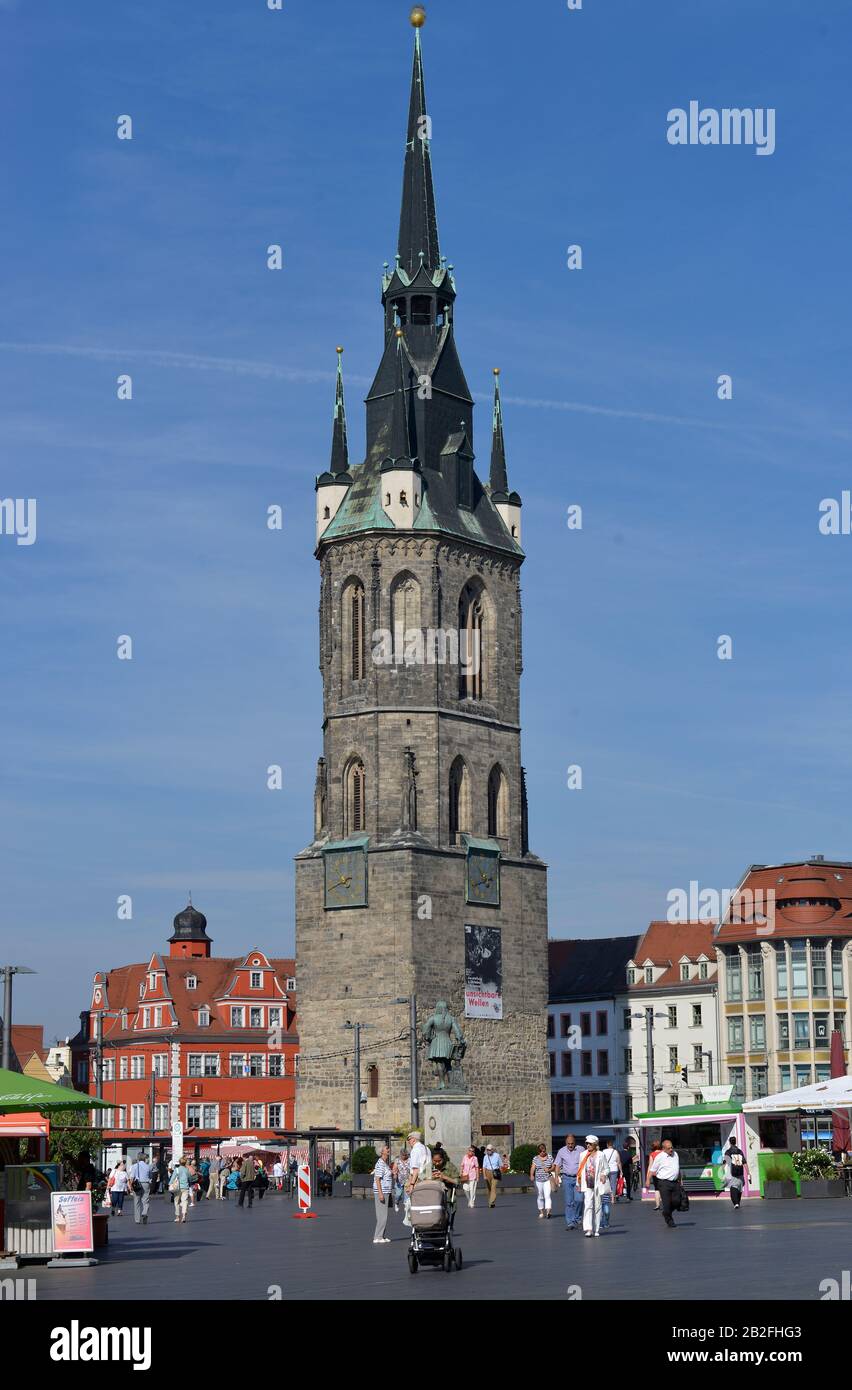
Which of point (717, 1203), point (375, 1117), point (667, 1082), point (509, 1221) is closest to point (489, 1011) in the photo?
point (375, 1117)

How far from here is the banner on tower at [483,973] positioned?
81625 millimetres

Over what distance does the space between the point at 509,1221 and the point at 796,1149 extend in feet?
44.8

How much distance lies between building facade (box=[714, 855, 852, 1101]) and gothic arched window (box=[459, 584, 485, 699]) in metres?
20.0

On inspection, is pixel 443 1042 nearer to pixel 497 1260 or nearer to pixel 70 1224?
pixel 70 1224

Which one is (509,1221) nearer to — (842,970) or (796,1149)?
(796,1149)

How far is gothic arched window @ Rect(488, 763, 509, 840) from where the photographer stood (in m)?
85.6

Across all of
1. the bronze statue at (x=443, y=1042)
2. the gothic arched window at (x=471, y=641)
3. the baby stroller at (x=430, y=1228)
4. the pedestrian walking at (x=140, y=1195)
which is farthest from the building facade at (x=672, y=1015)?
the baby stroller at (x=430, y=1228)

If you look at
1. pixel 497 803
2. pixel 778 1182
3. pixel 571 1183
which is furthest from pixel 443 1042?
pixel 571 1183

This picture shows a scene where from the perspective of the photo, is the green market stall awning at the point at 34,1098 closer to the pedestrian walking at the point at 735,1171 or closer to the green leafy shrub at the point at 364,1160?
the pedestrian walking at the point at 735,1171

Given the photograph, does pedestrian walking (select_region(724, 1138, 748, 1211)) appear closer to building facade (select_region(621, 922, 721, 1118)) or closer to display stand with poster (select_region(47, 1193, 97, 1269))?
display stand with poster (select_region(47, 1193, 97, 1269))

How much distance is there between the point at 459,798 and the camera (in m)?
84.2

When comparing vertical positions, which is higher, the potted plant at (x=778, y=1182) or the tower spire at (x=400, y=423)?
the tower spire at (x=400, y=423)

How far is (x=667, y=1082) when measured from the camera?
105750 millimetres

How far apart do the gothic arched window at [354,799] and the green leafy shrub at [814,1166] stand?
35385mm
